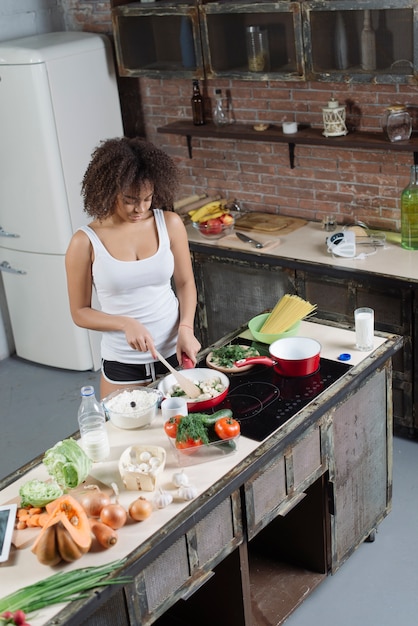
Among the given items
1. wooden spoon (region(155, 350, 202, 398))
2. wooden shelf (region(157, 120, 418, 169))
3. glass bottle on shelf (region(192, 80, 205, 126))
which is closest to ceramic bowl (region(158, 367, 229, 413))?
wooden spoon (region(155, 350, 202, 398))

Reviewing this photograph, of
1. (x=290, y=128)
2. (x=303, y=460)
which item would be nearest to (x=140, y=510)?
(x=303, y=460)

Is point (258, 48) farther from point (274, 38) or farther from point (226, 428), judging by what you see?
point (226, 428)

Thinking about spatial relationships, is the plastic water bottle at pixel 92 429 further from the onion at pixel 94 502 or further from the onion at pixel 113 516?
the onion at pixel 113 516

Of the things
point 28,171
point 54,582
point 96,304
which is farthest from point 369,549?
point 28,171

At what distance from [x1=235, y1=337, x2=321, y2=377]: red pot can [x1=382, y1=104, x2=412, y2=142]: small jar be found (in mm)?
1545

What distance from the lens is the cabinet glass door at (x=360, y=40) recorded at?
406cm

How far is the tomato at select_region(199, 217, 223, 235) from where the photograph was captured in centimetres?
491

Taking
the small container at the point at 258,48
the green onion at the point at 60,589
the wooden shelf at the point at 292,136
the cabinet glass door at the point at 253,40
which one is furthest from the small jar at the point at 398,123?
the green onion at the point at 60,589

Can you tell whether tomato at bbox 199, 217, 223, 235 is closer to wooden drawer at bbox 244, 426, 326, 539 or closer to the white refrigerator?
the white refrigerator

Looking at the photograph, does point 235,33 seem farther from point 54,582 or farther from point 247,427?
point 54,582

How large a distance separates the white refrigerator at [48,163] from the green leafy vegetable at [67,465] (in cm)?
277

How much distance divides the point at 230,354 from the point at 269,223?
1.84 meters

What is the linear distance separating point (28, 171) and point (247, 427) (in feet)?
9.32

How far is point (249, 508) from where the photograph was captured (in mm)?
2816
